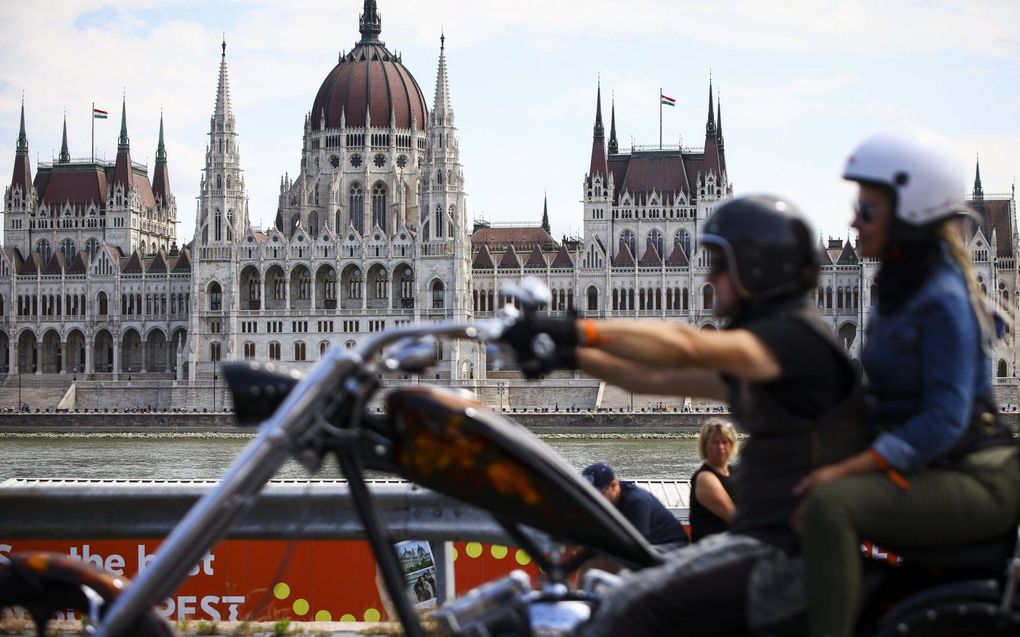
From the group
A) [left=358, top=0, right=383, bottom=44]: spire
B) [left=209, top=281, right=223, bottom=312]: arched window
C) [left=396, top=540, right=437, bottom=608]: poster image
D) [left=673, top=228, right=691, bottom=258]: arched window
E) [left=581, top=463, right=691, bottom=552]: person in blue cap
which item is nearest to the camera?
[left=581, top=463, right=691, bottom=552]: person in blue cap

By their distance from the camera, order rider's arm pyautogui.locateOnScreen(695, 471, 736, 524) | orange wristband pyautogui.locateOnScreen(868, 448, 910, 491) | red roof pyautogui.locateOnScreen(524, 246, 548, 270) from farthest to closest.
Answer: red roof pyautogui.locateOnScreen(524, 246, 548, 270)
rider's arm pyautogui.locateOnScreen(695, 471, 736, 524)
orange wristband pyautogui.locateOnScreen(868, 448, 910, 491)

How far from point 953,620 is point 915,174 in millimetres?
958

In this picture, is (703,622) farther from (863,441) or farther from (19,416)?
(19,416)

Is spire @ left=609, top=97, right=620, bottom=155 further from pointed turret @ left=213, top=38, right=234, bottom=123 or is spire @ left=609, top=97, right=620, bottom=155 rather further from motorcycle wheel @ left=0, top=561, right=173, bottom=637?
motorcycle wheel @ left=0, top=561, right=173, bottom=637

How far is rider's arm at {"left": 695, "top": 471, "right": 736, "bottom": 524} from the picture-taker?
18.0ft

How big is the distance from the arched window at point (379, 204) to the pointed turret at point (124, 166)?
18231 mm

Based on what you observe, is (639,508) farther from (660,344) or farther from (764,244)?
(660,344)

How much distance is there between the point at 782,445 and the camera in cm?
306

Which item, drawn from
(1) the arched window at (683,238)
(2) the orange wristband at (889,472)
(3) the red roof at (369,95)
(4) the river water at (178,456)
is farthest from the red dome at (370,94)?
(2) the orange wristband at (889,472)

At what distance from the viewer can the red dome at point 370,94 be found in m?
76.2

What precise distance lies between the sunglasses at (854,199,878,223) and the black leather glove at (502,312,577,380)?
0.86m

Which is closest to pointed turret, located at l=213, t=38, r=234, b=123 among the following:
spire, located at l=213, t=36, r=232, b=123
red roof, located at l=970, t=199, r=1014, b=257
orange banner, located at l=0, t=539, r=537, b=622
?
spire, located at l=213, t=36, r=232, b=123

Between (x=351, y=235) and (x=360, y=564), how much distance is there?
64.2m

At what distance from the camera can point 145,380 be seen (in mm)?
70125
